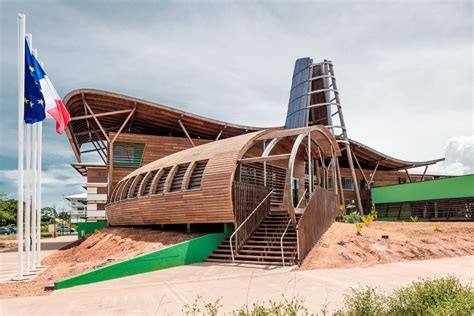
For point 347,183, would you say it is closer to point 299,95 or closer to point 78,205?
point 299,95

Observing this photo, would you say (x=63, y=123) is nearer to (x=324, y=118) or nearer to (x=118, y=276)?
(x=118, y=276)

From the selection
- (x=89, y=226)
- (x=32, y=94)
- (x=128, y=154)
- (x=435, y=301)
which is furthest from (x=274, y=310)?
(x=89, y=226)

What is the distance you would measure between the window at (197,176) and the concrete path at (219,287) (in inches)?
131

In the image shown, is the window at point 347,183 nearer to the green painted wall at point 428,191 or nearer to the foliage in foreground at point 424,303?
the green painted wall at point 428,191

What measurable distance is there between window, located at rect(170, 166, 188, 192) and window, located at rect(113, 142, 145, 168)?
1176 centimetres

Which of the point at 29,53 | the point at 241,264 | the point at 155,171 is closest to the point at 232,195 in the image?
the point at 241,264

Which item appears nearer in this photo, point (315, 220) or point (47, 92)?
point (47, 92)

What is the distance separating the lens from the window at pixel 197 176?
13.7 meters

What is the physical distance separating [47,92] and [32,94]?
64cm

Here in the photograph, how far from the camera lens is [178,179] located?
14828 millimetres

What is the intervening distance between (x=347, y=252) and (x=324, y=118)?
21079 millimetres

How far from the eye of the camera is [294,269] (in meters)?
10.5

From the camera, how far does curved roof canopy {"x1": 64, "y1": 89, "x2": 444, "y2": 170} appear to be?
2519 centimetres

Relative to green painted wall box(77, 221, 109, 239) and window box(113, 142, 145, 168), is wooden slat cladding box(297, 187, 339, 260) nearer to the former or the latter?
window box(113, 142, 145, 168)
